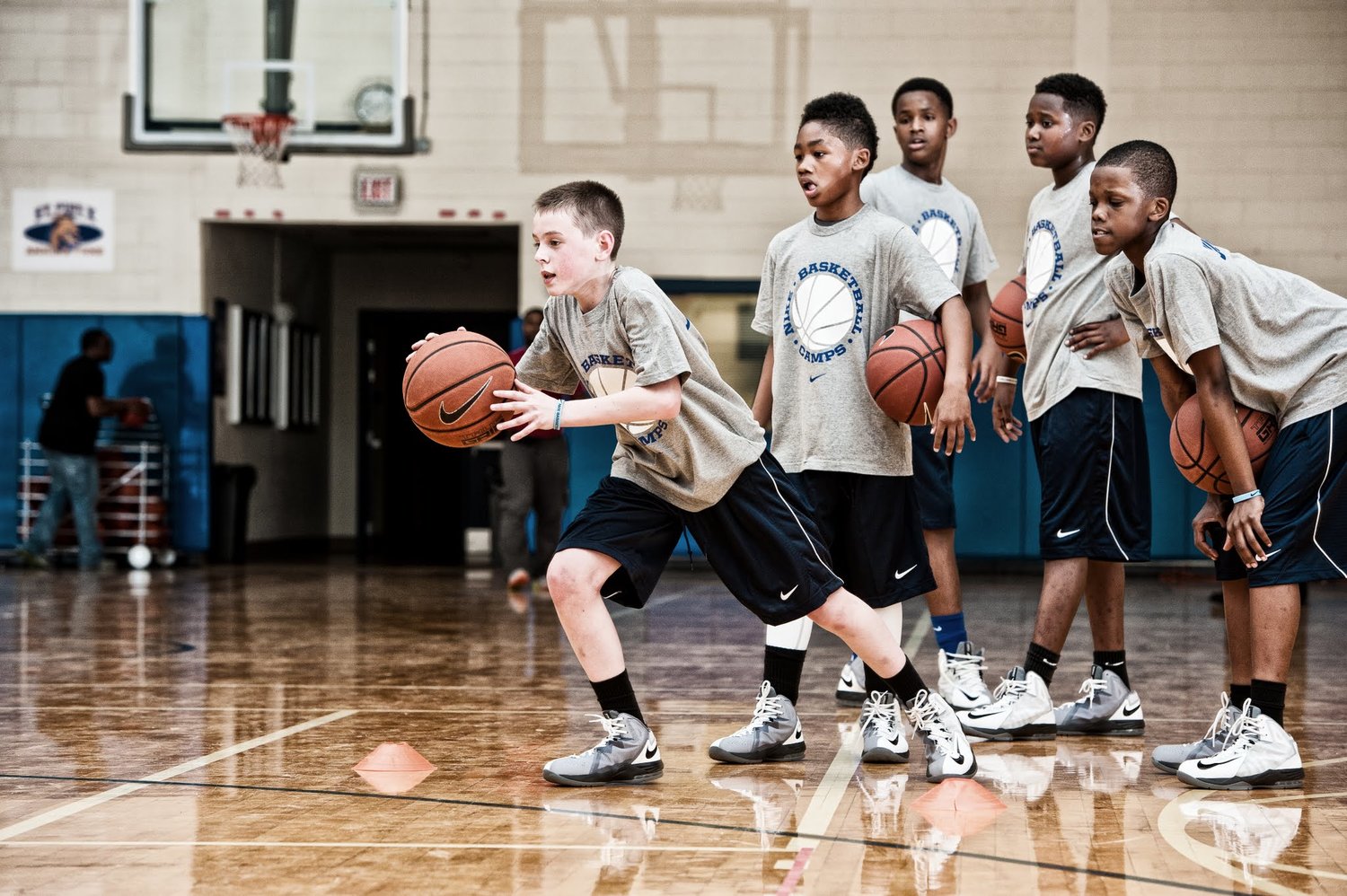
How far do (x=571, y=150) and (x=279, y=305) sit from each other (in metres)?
3.51

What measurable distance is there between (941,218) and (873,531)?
47.3 inches

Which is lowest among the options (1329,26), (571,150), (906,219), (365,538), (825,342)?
(365,538)

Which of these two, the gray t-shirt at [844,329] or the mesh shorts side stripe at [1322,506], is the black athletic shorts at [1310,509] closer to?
the mesh shorts side stripe at [1322,506]

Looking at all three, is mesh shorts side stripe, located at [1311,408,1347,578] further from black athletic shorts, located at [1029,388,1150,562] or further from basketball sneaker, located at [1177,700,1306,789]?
black athletic shorts, located at [1029,388,1150,562]

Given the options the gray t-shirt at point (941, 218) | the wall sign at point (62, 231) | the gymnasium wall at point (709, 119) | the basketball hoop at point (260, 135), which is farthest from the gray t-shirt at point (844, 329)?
the wall sign at point (62, 231)

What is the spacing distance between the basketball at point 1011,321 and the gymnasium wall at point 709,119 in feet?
23.9

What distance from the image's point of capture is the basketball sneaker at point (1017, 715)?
4035 mm

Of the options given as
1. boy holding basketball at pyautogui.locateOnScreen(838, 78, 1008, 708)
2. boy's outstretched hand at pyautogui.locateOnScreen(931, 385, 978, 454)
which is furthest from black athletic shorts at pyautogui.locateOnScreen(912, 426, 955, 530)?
boy's outstretched hand at pyautogui.locateOnScreen(931, 385, 978, 454)

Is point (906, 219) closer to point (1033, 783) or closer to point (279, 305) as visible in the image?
point (1033, 783)

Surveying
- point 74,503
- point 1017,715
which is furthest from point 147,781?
point 74,503

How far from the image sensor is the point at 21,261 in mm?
12289

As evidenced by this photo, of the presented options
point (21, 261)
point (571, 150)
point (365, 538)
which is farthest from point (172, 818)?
point (365, 538)

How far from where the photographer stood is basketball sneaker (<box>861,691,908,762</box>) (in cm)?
361

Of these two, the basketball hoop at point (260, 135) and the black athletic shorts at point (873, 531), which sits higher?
the basketball hoop at point (260, 135)
